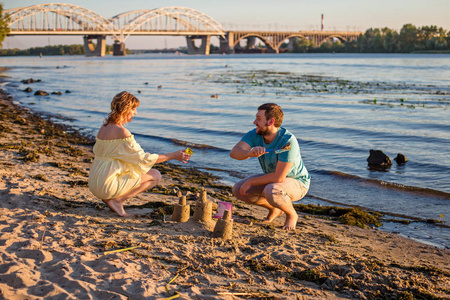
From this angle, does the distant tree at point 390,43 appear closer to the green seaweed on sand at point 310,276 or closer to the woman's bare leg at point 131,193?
the woman's bare leg at point 131,193

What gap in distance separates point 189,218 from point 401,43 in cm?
11069

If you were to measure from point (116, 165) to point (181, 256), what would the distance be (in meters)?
1.51

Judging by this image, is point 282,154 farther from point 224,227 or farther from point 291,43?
point 291,43

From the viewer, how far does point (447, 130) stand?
13.7m

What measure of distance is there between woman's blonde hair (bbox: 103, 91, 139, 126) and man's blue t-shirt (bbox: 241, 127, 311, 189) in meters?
1.35

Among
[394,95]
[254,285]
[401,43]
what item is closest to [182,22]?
[401,43]

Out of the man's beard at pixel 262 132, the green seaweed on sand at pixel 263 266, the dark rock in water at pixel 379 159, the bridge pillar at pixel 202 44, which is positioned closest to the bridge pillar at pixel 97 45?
the bridge pillar at pixel 202 44

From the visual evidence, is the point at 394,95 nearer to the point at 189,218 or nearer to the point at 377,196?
the point at 377,196

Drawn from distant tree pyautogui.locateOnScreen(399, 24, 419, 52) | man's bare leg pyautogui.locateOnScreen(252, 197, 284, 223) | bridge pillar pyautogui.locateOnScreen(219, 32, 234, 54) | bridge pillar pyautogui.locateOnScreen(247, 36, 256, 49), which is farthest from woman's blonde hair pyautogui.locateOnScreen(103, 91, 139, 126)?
bridge pillar pyautogui.locateOnScreen(247, 36, 256, 49)

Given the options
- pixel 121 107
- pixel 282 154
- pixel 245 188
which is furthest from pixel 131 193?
pixel 282 154

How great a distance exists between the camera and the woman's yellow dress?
5039 mm

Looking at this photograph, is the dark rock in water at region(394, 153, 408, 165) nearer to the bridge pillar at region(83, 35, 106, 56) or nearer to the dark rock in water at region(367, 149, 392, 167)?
the dark rock in water at region(367, 149, 392, 167)

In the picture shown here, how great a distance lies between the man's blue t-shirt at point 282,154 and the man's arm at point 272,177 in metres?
0.07

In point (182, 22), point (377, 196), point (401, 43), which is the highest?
point (182, 22)
